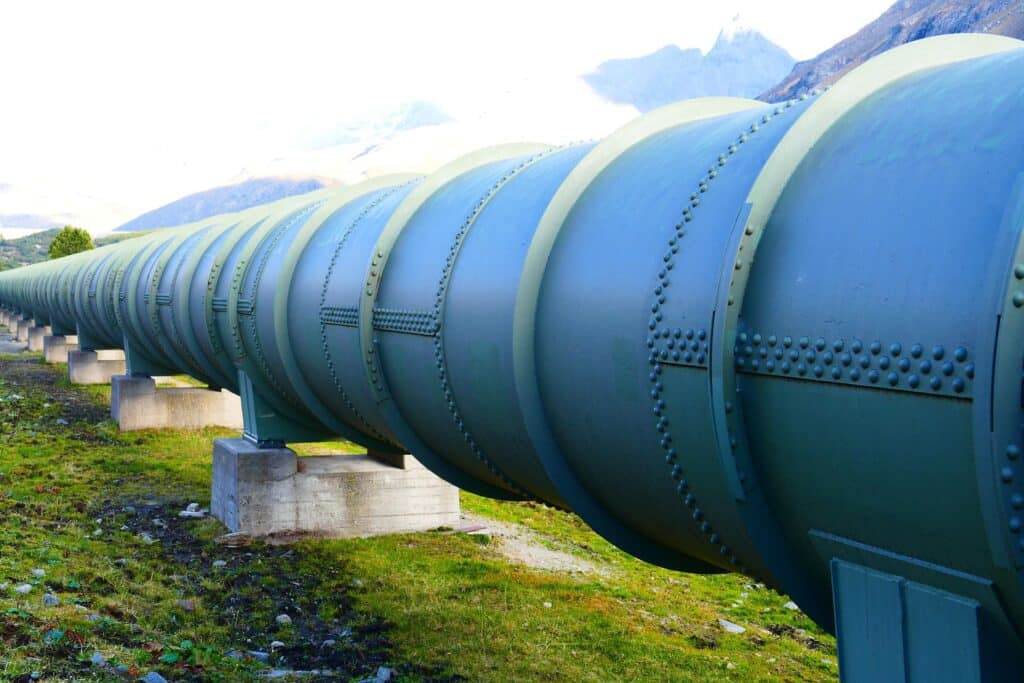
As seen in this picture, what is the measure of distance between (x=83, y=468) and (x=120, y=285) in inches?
170

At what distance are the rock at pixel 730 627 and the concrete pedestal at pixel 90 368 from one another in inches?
781

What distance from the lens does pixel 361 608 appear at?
→ 817 centimetres

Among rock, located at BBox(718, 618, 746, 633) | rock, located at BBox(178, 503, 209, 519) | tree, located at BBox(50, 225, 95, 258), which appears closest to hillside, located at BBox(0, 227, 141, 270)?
tree, located at BBox(50, 225, 95, 258)

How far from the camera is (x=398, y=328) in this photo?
590 cm

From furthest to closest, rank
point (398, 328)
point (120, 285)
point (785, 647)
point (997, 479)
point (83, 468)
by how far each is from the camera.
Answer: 1. point (120, 285)
2. point (83, 468)
3. point (785, 647)
4. point (398, 328)
5. point (997, 479)

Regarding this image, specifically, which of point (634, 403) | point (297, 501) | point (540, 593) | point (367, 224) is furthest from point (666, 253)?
point (297, 501)

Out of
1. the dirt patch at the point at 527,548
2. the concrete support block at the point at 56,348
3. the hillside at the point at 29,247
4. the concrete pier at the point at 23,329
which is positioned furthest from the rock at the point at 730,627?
the hillside at the point at 29,247

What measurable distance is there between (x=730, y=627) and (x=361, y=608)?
115 inches

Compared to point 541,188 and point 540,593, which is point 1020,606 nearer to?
point 541,188

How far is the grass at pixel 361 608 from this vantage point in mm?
6852

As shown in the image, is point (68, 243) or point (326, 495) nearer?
point (326, 495)

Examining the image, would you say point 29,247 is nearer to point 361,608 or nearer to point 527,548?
point 527,548

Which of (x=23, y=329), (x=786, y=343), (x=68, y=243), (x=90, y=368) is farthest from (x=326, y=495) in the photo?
(x=68, y=243)

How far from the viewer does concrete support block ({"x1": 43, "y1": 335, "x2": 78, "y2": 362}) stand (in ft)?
105
